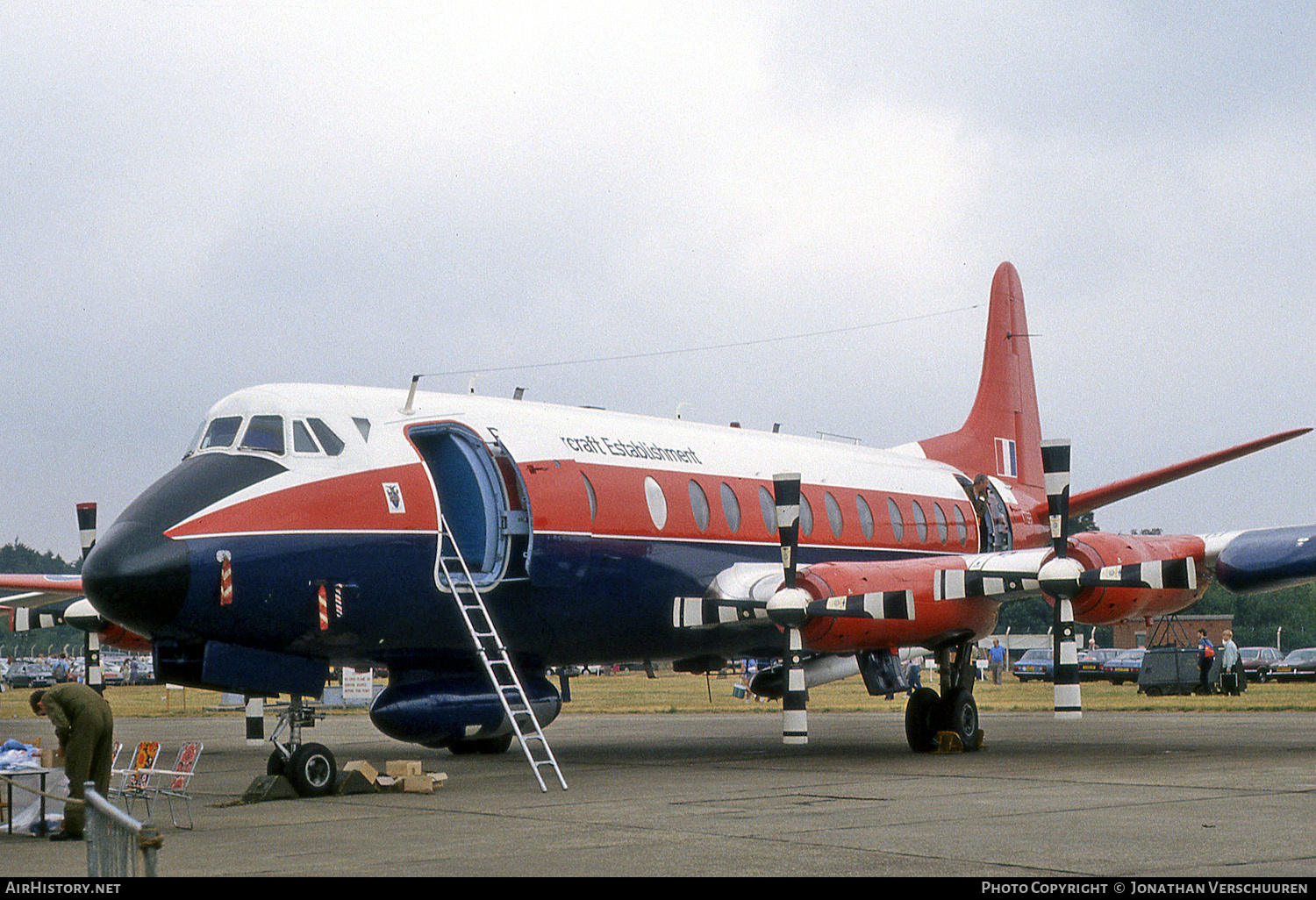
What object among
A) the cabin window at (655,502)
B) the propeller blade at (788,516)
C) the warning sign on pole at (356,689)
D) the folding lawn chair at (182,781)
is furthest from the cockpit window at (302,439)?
the warning sign on pole at (356,689)

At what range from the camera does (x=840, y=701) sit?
4288cm

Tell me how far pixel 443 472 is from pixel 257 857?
657 cm

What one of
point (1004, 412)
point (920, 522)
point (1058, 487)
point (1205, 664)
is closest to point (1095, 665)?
point (1205, 664)

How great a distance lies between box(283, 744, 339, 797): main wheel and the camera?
1418cm

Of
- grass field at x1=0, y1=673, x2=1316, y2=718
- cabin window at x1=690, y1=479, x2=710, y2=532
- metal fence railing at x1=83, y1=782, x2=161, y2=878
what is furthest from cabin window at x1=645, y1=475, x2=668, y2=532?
grass field at x1=0, y1=673, x2=1316, y2=718

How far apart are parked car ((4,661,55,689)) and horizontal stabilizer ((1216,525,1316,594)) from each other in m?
59.3

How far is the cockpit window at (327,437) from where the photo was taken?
49.2ft

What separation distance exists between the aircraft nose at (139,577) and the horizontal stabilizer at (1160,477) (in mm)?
12879

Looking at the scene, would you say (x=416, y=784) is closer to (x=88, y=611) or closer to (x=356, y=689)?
(x=88, y=611)

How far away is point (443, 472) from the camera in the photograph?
16203 mm

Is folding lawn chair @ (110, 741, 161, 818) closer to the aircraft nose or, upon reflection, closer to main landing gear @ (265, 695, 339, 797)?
the aircraft nose

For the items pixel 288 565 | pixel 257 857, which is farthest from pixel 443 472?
pixel 257 857

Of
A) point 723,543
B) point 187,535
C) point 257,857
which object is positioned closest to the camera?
point 257,857
